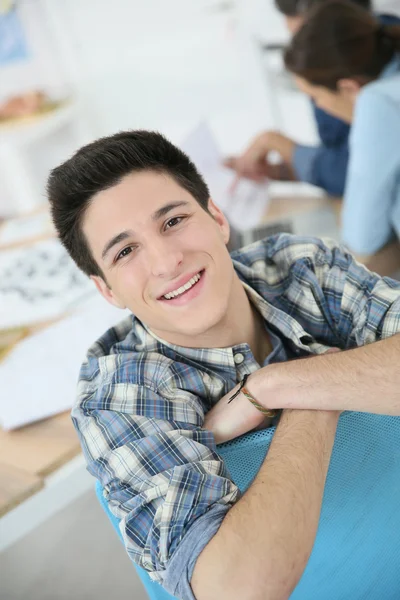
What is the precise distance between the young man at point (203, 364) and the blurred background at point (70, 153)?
29cm

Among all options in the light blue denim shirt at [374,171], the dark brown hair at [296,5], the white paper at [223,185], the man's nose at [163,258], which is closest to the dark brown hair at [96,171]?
the man's nose at [163,258]

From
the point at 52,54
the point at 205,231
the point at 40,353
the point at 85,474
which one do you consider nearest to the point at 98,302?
the point at 40,353

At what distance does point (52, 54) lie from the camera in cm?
428

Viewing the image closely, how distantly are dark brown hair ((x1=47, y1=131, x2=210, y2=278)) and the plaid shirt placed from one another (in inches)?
6.7

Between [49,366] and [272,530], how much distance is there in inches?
28.9

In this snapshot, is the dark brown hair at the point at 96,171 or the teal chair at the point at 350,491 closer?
the teal chair at the point at 350,491

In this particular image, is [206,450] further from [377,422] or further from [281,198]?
[281,198]

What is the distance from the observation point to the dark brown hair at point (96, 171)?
0.96 m

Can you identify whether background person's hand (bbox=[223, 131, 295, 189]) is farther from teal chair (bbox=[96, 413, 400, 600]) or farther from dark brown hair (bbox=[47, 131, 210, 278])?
teal chair (bbox=[96, 413, 400, 600])

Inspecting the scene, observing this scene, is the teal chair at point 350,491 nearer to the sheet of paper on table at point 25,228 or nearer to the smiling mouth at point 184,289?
the smiling mouth at point 184,289

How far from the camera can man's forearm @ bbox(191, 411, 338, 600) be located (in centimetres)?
71

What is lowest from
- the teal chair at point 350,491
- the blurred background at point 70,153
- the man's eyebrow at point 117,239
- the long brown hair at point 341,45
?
the blurred background at point 70,153

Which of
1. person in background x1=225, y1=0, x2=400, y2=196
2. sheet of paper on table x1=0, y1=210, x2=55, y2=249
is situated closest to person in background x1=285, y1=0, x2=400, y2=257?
person in background x1=225, y1=0, x2=400, y2=196

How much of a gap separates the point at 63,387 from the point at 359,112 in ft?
3.09
